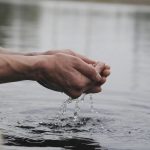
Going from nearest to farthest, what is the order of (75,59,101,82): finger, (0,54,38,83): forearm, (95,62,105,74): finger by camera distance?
(0,54,38,83): forearm, (75,59,101,82): finger, (95,62,105,74): finger

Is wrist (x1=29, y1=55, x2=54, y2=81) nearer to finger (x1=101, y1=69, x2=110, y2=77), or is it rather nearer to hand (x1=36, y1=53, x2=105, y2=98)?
hand (x1=36, y1=53, x2=105, y2=98)

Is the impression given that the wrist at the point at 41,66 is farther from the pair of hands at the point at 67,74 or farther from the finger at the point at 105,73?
Answer: the finger at the point at 105,73

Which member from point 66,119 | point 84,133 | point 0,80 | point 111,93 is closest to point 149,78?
point 111,93

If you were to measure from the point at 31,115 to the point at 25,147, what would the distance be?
2589 millimetres

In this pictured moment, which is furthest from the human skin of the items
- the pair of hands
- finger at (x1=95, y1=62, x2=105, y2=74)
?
finger at (x1=95, y1=62, x2=105, y2=74)

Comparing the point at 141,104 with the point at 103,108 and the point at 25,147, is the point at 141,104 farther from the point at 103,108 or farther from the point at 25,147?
the point at 25,147

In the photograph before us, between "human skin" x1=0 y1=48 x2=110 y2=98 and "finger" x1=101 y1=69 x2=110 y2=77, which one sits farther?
"finger" x1=101 y1=69 x2=110 y2=77

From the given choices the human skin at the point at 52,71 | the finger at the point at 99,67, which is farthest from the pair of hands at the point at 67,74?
the finger at the point at 99,67

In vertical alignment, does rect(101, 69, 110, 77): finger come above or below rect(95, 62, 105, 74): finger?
below

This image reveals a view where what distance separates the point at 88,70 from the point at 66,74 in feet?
0.68

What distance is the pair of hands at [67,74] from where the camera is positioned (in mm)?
3711

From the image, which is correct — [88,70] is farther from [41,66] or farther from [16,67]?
[16,67]

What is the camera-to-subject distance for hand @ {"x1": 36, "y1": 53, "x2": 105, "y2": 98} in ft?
12.2

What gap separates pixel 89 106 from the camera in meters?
11.0
